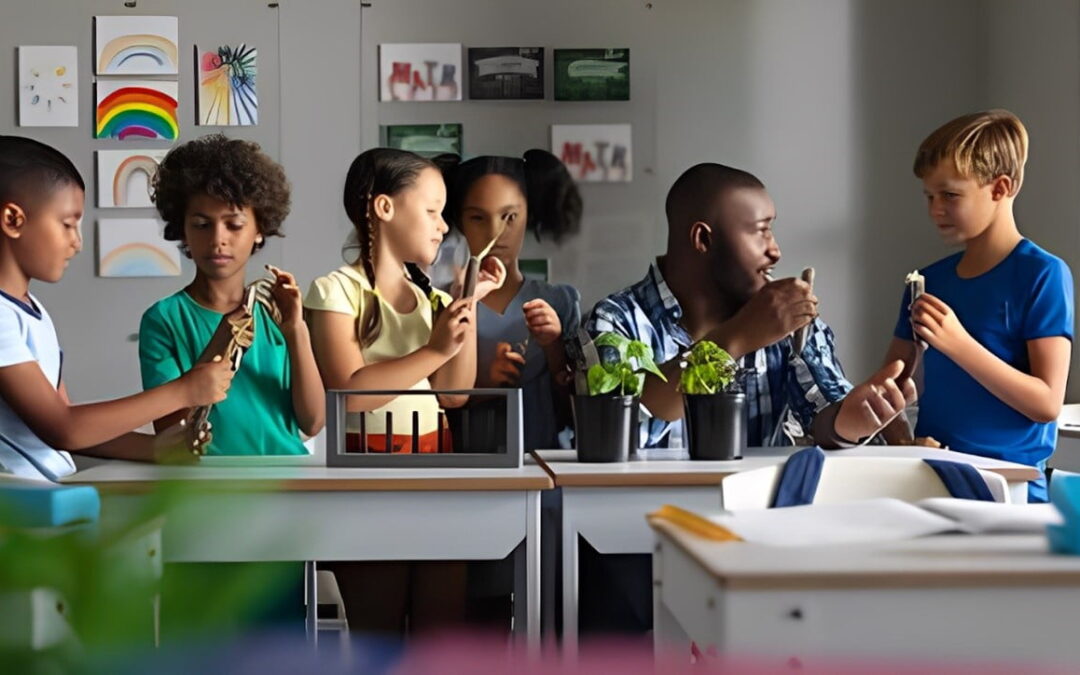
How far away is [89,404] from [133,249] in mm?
1551

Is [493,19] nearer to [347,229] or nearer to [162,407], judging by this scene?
[347,229]

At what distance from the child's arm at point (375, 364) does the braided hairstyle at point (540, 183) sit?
84 cm

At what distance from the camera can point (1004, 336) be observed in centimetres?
249

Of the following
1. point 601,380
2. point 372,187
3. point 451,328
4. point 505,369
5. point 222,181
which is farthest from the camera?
point 372,187

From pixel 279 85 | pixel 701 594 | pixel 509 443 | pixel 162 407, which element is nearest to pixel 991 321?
pixel 509 443

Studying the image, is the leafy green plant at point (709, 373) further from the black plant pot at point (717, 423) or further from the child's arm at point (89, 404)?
the child's arm at point (89, 404)

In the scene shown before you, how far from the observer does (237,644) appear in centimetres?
25

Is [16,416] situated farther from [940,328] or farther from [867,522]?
[940,328]

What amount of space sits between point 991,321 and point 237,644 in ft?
8.07

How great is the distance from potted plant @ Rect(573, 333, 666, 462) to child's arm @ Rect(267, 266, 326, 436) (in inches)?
24.3

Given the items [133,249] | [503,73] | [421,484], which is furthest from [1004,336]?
[133,249]

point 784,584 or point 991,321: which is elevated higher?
point 991,321

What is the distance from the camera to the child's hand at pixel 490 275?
308 centimetres

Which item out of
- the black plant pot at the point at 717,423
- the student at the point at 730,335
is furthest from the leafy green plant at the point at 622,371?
the student at the point at 730,335
